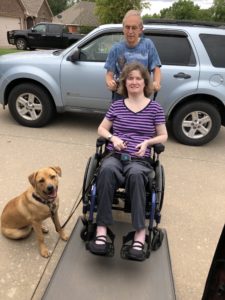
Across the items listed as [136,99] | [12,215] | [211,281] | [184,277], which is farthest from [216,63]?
[211,281]

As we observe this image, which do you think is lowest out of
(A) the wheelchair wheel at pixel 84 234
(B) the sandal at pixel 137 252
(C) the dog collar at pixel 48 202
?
(A) the wheelchair wheel at pixel 84 234

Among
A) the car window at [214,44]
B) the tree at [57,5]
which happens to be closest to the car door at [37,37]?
the car window at [214,44]

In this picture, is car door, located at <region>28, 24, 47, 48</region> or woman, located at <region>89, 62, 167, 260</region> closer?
woman, located at <region>89, 62, 167, 260</region>

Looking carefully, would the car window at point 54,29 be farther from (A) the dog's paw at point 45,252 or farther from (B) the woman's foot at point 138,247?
(B) the woman's foot at point 138,247

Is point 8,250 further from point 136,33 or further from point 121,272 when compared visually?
point 136,33

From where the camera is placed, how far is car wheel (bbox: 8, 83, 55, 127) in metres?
5.81

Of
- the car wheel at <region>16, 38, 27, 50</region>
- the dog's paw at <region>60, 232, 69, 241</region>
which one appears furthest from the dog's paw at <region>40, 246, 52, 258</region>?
the car wheel at <region>16, 38, 27, 50</region>

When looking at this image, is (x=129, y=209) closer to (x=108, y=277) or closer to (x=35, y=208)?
(x=108, y=277)

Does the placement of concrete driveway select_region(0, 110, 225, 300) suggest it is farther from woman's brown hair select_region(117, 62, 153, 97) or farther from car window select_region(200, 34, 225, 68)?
car window select_region(200, 34, 225, 68)

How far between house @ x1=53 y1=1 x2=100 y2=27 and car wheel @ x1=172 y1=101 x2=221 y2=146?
4800 centimetres

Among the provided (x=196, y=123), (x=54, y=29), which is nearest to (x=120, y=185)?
(x=196, y=123)

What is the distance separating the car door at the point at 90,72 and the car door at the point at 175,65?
0.74m

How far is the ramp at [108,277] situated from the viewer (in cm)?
242

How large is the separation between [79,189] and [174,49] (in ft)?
9.59
